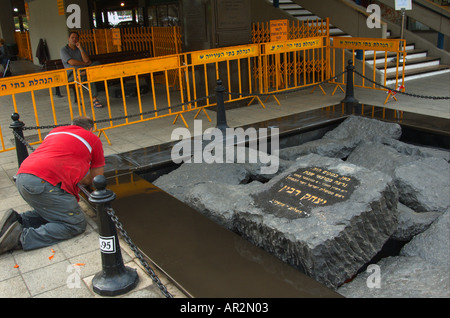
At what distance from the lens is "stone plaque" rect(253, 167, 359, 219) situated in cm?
419

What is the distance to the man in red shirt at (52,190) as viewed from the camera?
14.0 feet

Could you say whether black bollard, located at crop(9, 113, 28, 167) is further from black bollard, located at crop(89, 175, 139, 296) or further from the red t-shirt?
black bollard, located at crop(89, 175, 139, 296)

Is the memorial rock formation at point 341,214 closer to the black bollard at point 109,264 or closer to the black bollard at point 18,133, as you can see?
the black bollard at point 109,264

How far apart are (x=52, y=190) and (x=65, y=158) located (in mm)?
336

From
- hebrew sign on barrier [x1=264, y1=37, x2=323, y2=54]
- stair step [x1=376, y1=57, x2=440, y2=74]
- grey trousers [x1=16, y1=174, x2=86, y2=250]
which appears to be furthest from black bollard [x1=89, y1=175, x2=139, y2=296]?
stair step [x1=376, y1=57, x2=440, y2=74]

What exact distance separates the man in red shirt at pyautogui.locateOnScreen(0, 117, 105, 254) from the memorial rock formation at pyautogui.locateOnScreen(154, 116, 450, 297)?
1.27m

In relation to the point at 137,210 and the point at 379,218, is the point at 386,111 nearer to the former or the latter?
the point at 379,218

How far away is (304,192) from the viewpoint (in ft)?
14.5

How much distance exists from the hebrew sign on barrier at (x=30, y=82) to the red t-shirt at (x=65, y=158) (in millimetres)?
2647

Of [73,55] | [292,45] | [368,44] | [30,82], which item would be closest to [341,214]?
[30,82]

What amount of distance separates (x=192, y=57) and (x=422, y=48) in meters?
8.28

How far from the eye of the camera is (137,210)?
15.6 feet

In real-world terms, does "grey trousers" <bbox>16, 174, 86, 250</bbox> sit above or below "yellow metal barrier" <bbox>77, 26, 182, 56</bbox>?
below
